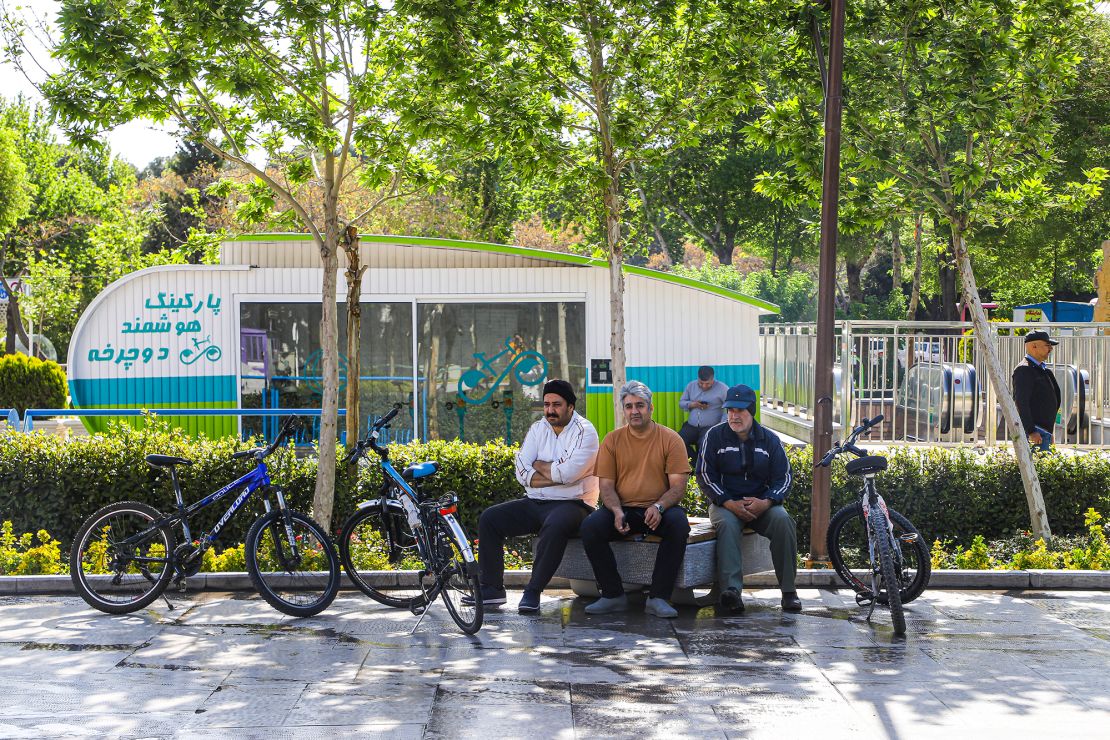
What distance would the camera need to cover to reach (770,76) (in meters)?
11.5

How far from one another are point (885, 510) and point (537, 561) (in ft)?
7.21

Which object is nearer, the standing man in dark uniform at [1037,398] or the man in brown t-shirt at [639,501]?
the man in brown t-shirt at [639,501]

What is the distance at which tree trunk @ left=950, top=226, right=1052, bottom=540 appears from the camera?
1020 cm

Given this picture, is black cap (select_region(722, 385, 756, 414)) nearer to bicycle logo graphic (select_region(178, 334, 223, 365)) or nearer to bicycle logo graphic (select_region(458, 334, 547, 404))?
bicycle logo graphic (select_region(458, 334, 547, 404))

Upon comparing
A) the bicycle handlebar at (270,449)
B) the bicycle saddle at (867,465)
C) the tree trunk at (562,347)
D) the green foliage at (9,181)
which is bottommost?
the bicycle saddle at (867,465)

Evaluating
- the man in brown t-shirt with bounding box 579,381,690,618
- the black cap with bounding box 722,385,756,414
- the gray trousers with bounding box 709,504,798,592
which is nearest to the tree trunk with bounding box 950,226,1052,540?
the black cap with bounding box 722,385,756,414

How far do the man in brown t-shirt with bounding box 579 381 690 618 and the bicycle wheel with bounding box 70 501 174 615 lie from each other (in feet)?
8.79

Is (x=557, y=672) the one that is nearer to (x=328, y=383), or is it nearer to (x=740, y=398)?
(x=740, y=398)

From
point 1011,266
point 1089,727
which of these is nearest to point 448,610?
point 1089,727

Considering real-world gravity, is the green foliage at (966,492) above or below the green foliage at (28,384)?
below

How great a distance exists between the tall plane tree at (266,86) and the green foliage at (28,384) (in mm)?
16844

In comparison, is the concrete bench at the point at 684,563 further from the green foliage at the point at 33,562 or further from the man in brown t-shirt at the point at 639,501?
the green foliage at the point at 33,562

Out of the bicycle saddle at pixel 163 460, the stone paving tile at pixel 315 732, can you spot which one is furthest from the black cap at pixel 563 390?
the stone paving tile at pixel 315 732

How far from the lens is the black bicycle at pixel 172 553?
7.79 m
